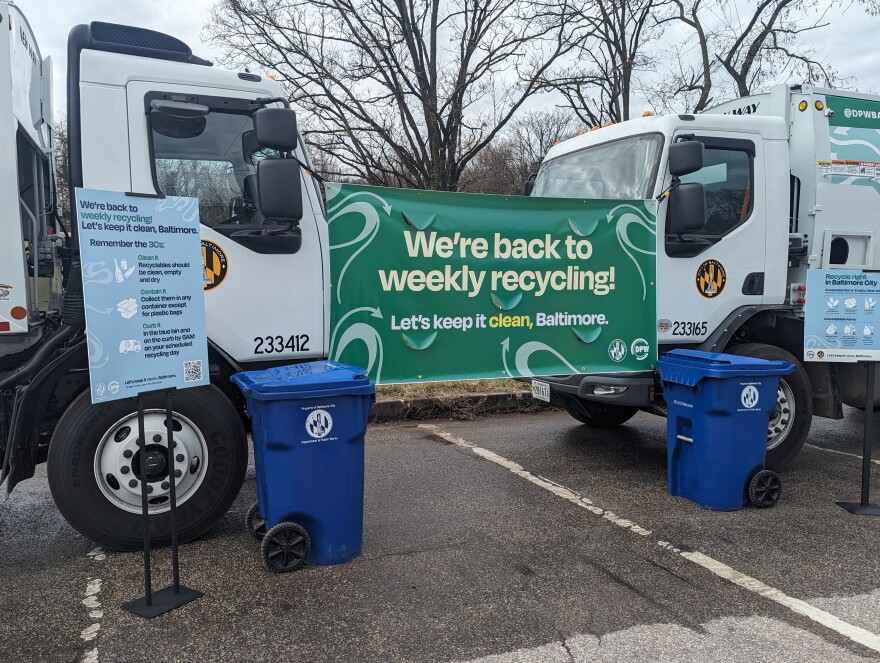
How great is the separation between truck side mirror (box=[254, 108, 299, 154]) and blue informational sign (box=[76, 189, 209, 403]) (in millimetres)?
640

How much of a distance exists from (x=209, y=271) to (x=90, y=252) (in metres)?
1.06

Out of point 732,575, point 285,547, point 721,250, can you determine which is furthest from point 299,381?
point 721,250

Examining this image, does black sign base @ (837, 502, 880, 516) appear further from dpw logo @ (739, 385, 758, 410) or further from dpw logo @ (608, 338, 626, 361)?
dpw logo @ (608, 338, 626, 361)

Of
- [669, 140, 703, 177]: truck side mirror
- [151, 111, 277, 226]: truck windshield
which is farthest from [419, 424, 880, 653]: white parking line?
[151, 111, 277, 226]: truck windshield

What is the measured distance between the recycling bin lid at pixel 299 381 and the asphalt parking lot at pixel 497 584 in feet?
3.20

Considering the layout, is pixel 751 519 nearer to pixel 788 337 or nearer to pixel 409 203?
pixel 788 337

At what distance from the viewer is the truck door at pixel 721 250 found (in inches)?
219

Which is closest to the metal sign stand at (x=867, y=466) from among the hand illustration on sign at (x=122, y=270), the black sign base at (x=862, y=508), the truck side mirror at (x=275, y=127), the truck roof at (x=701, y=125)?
the black sign base at (x=862, y=508)

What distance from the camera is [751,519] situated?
15.5 feet

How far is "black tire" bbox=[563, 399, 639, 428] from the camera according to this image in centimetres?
712

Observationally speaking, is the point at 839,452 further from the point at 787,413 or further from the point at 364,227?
the point at 364,227

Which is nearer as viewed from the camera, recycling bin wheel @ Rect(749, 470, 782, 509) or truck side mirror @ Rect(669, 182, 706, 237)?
recycling bin wheel @ Rect(749, 470, 782, 509)

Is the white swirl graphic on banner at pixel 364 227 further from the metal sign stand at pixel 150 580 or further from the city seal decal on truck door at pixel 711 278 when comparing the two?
the city seal decal on truck door at pixel 711 278

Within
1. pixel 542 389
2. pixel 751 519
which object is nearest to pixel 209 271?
pixel 542 389
